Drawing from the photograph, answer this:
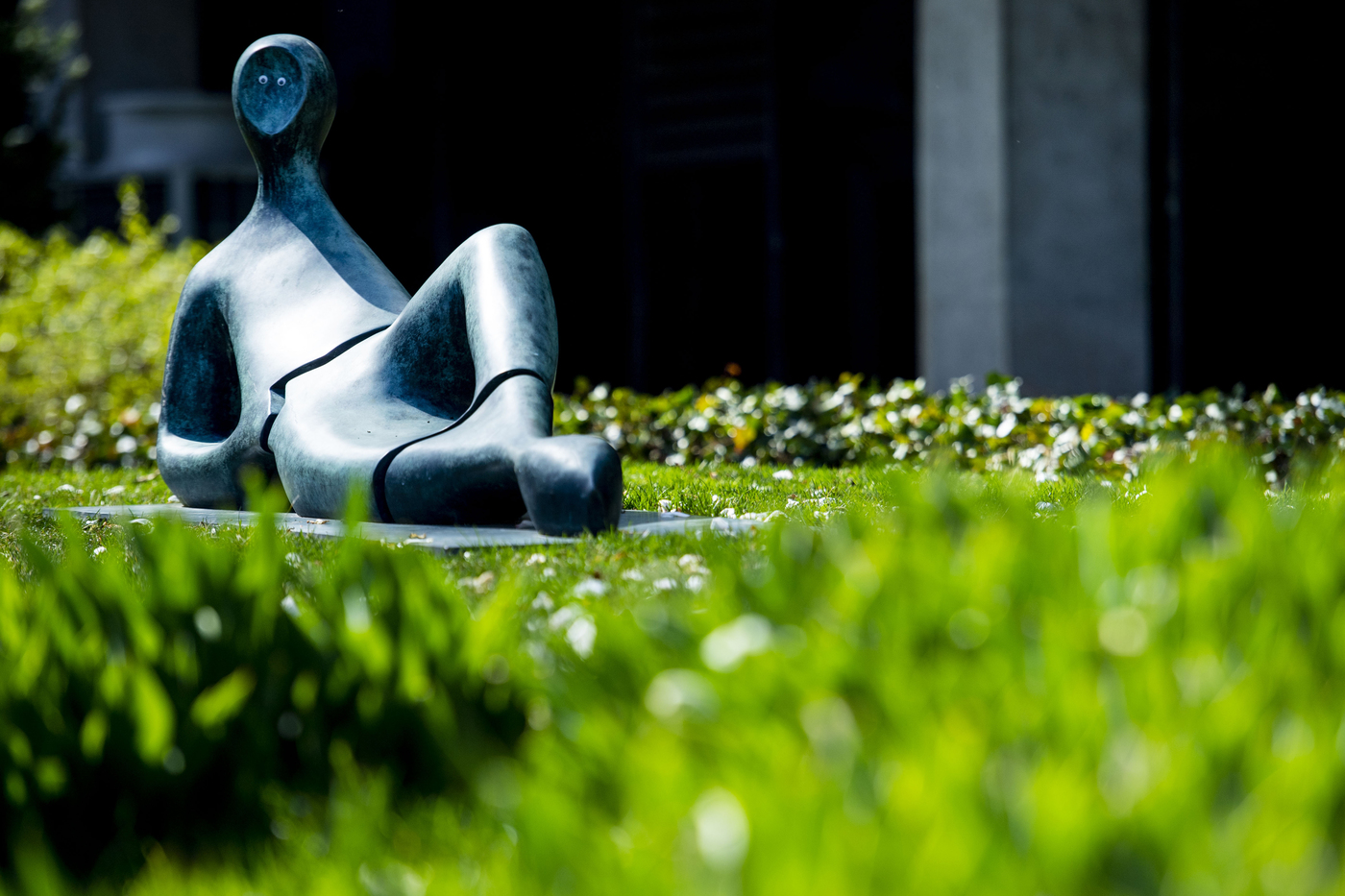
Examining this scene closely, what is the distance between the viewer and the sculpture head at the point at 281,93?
5875 mm

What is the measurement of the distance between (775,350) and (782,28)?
2.75 m

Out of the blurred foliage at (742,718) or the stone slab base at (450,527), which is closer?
the blurred foliage at (742,718)

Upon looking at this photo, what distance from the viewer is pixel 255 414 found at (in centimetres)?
550

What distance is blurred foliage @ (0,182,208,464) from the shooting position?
31.6 ft

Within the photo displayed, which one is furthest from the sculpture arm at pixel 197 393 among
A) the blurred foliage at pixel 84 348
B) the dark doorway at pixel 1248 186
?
the dark doorway at pixel 1248 186

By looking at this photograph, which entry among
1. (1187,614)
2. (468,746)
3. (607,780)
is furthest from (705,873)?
(1187,614)

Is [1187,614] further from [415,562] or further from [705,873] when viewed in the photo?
[415,562]

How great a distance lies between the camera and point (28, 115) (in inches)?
727

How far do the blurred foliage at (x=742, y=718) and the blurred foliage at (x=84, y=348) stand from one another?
704 cm

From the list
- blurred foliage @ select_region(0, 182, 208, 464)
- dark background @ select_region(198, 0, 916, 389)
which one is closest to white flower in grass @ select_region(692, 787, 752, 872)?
blurred foliage @ select_region(0, 182, 208, 464)

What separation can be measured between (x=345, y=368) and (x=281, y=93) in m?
1.31

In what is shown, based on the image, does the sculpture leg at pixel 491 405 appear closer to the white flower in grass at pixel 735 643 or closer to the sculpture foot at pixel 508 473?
the sculpture foot at pixel 508 473

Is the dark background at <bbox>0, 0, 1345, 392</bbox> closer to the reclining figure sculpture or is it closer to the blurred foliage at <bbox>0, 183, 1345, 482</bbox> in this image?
the blurred foliage at <bbox>0, 183, 1345, 482</bbox>

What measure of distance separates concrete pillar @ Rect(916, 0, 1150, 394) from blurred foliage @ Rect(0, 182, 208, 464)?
5522 millimetres
